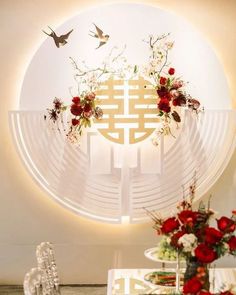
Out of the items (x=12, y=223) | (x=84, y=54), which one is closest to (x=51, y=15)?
(x=84, y=54)

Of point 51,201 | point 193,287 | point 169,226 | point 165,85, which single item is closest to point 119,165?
point 51,201

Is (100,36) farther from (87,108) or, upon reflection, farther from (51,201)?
(51,201)

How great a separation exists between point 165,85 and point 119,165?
75 cm

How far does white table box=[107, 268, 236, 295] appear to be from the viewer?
3.54 metres

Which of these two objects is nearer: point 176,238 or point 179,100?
point 176,238

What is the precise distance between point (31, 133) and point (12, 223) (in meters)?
0.80

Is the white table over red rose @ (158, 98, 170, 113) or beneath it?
beneath

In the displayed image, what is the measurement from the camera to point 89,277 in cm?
554

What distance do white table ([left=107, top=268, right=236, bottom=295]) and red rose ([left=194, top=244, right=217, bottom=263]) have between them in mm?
471

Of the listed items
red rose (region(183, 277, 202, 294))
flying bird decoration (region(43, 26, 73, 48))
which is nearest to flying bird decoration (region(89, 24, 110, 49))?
flying bird decoration (region(43, 26, 73, 48))

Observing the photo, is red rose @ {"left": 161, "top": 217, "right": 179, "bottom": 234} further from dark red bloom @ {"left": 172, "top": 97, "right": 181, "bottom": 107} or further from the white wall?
the white wall

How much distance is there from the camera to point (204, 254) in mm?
2957

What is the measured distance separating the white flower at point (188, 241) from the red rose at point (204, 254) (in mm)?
46

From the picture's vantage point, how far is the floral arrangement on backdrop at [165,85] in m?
5.27
